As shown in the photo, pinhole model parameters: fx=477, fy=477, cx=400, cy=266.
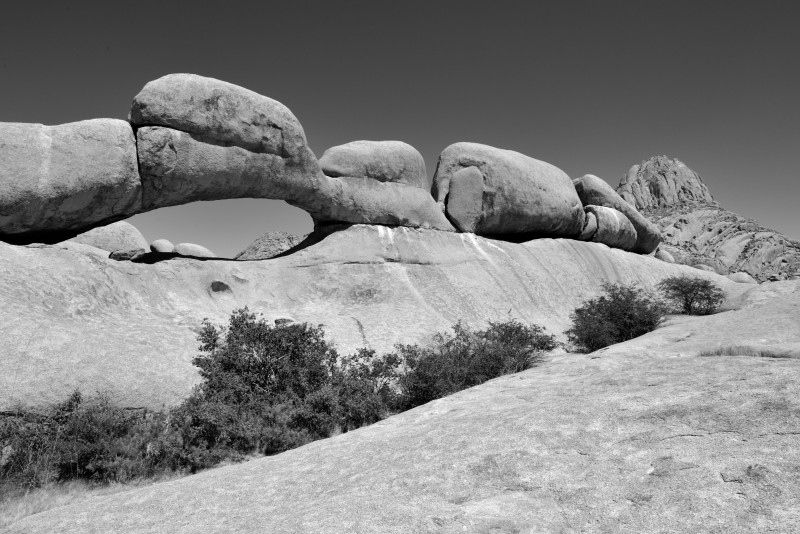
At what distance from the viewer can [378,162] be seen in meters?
16.3

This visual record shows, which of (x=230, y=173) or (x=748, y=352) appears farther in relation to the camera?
(x=230, y=173)

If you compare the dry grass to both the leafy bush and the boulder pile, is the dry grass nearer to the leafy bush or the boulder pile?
the boulder pile

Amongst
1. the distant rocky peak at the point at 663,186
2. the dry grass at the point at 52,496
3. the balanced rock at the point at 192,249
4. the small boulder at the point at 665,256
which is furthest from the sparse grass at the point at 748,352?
the distant rocky peak at the point at 663,186

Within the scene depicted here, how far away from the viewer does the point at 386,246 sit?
15.8 meters

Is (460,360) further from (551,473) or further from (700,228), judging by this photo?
(700,228)

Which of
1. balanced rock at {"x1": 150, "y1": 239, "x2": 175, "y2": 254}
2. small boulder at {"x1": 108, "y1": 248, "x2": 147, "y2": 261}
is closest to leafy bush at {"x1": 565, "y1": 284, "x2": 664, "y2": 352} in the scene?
small boulder at {"x1": 108, "y1": 248, "x2": 147, "y2": 261}

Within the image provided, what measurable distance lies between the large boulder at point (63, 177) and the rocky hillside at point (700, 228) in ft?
104

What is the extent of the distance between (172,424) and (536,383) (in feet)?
19.7

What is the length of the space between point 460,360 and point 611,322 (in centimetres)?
632

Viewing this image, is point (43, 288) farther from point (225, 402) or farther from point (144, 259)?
point (225, 402)

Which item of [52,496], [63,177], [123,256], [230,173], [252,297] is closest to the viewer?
[52,496]

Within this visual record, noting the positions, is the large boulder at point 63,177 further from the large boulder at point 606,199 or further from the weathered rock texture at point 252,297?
the large boulder at point 606,199

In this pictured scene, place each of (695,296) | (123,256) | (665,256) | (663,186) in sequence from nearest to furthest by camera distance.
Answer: (123,256) → (695,296) → (665,256) → (663,186)

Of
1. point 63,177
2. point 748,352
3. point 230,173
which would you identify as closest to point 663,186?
point 230,173
